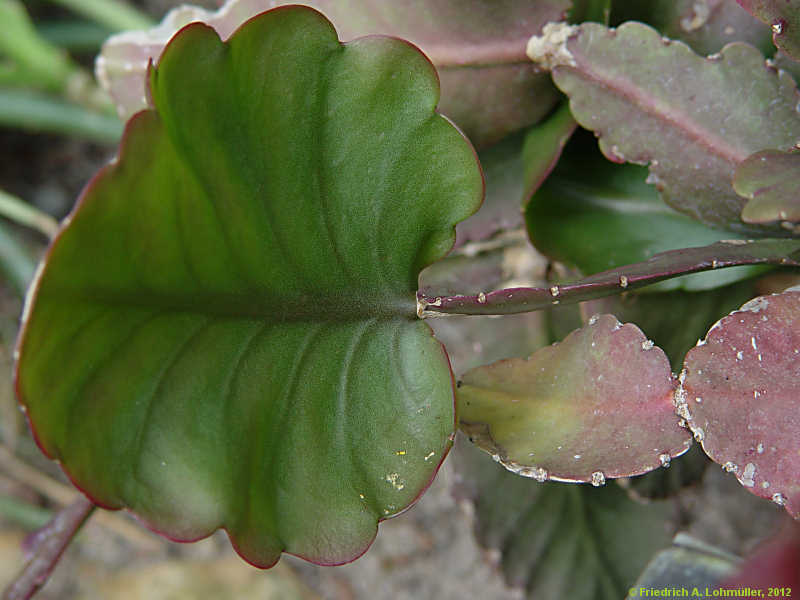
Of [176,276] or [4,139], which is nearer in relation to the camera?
[176,276]

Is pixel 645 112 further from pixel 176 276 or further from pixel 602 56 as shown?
pixel 176 276

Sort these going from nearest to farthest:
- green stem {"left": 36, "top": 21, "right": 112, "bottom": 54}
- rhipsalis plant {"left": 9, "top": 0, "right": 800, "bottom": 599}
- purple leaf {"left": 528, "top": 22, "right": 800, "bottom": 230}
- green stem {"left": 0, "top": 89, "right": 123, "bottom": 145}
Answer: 1. rhipsalis plant {"left": 9, "top": 0, "right": 800, "bottom": 599}
2. purple leaf {"left": 528, "top": 22, "right": 800, "bottom": 230}
3. green stem {"left": 0, "top": 89, "right": 123, "bottom": 145}
4. green stem {"left": 36, "top": 21, "right": 112, "bottom": 54}

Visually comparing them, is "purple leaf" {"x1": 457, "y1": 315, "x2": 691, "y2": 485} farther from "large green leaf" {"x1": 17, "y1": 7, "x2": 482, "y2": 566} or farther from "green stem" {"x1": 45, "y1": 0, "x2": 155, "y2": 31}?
"green stem" {"x1": 45, "y1": 0, "x2": 155, "y2": 31}

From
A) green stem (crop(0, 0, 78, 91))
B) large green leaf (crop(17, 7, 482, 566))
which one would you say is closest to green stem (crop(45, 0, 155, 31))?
green stem (crop(0, 0, 78, 91))

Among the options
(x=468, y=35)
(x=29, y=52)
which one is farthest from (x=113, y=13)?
(x=468, y=35)

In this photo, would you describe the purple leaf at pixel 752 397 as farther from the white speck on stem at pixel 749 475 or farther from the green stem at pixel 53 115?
the green stem at pixel 53 115

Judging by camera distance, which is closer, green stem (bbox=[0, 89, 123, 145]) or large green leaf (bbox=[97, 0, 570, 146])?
large green leaf (bbox=[97, 0, 570, 146])

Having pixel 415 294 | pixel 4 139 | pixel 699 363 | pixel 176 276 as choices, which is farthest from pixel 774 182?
pixel 4 139
